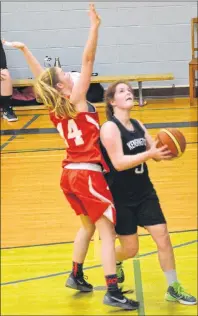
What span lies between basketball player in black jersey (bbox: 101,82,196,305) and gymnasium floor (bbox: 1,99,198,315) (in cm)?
8

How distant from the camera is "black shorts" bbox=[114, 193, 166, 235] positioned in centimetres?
121

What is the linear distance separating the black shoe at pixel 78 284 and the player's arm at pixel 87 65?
446 mm

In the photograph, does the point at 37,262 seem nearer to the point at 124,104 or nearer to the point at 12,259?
the point at 12,259

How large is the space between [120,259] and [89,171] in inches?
10.5

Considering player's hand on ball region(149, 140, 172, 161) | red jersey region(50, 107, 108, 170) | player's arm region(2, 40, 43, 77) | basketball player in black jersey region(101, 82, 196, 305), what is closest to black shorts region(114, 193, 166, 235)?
basketball player in black jersey region(101, 82, 196, 305)

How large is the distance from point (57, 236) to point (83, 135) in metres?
0.67

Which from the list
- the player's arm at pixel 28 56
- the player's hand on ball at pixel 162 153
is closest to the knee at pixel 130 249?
the player's hand on ball at pixel 162 153

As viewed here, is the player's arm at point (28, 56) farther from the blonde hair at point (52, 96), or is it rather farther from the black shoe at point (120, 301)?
the black shoe at point (120, 301)

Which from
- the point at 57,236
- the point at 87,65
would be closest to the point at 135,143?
the point at 87,65

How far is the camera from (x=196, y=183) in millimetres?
2139

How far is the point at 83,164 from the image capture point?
116 centimetres

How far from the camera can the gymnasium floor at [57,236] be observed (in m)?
1.25

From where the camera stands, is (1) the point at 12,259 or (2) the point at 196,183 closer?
(1) the point at 12,259

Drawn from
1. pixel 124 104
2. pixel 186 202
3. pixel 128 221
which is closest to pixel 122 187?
pixel 128 221
